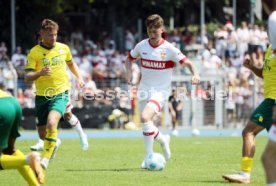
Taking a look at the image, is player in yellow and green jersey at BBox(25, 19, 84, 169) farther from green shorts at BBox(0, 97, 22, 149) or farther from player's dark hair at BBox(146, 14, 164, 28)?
green shorts at BBox(0, 97, 22, 149)

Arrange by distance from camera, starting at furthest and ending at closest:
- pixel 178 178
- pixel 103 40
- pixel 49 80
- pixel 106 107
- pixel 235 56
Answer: pixel 103 40 → pixel 235 56 → pixel 106 107 → pixel 49 80 → pixel 178 178

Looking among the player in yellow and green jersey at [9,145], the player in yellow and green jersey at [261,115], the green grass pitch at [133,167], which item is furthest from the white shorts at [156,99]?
the player in yellow and green jersey at [9,145]

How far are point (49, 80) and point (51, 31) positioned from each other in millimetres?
1114

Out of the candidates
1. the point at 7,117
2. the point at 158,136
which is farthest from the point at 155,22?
the point at 7,117

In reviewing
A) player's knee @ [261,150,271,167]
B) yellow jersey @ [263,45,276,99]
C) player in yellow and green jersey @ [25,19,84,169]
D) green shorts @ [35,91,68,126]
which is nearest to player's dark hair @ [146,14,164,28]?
player in yellow and green jersey @ [25,19,84,169]

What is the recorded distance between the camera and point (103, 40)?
35.4 meters

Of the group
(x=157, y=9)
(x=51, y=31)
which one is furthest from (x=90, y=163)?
(x=157, y=9)

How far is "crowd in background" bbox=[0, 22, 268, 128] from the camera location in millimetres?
27703

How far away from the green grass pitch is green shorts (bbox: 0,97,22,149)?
6.09ft

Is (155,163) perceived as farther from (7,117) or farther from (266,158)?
(266,158)

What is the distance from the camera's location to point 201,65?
29.4 metres

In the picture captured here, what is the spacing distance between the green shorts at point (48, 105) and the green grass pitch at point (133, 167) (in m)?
0.84

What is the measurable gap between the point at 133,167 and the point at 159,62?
5.82ft

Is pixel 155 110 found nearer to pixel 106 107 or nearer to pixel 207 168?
pixel 207 168
